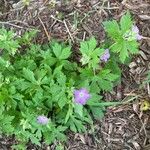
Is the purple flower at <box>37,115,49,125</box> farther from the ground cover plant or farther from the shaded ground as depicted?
the shaded ground

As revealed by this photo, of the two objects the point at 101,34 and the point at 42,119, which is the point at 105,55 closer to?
the point at 101,34

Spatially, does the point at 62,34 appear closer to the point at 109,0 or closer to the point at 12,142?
the point at 109,0

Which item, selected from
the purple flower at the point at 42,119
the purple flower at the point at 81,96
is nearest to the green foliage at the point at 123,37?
the purple flower at the point at 81,96

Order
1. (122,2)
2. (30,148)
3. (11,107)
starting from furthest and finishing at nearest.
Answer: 1. (122,2)
2. (30,148)
3. (11,107)

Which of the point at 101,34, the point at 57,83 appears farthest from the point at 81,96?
the point at 101,34

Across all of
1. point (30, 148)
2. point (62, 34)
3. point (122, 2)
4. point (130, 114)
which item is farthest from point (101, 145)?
point (122, 2)

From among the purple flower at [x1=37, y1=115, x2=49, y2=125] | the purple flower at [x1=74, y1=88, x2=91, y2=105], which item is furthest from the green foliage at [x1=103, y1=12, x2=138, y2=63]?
the purple flower at [x1=37, y1=115, x2=49, y2=125]
